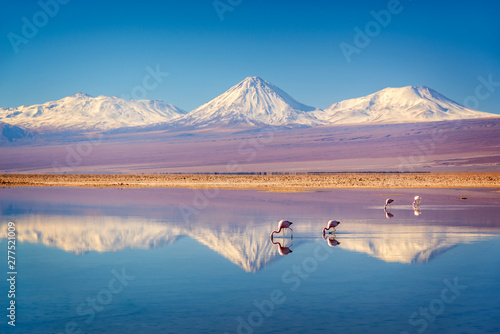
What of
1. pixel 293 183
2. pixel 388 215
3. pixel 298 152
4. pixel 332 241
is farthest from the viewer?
pixel 298 152

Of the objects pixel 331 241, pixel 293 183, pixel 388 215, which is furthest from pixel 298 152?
pixel 331 241

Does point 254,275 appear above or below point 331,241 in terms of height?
below

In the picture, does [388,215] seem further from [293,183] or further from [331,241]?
[293,183]

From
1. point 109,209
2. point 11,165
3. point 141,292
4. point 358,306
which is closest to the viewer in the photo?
point 358,306

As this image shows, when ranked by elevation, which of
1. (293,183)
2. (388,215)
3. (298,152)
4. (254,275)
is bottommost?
(254,275)

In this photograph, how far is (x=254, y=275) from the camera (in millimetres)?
11531

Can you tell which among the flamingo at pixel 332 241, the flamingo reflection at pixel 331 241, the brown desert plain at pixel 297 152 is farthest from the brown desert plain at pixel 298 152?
the flamingo at pixel 332 241

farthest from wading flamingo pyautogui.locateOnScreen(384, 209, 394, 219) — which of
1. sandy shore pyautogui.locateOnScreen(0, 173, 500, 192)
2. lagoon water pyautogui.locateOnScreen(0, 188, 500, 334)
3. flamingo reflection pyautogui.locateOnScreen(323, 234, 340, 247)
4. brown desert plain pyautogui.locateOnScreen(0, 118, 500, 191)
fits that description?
brown desert plain pyautogui.locateOnScreen(0, 118, 500, 191)

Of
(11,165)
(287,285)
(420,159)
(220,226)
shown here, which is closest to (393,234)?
(220,226)

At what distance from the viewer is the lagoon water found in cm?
849

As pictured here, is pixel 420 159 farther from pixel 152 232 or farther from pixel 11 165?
pixel 152 232

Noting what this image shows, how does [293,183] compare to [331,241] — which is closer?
[331,241]

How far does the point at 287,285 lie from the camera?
1063cm

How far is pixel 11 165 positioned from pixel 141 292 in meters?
126
